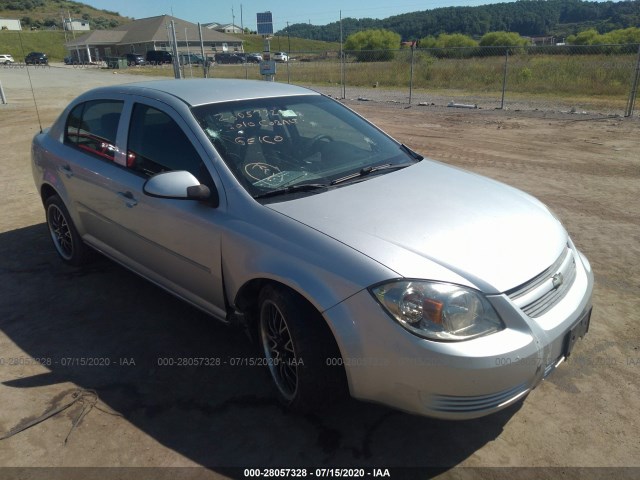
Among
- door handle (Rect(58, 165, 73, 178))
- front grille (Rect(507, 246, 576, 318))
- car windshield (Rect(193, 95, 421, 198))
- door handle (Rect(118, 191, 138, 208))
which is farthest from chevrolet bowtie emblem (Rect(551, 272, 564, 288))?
door handle (Rect(58, 165, 73, 178))

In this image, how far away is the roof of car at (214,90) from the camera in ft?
11.6

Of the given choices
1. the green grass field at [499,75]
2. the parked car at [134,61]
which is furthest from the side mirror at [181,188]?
the parked car at [134,61]

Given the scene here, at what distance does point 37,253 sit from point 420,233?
432 cm

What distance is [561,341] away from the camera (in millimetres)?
2492

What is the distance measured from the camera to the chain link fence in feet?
56.2

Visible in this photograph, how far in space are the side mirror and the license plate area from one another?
6.54 ft

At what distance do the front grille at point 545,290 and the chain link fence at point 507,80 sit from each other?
1312cm

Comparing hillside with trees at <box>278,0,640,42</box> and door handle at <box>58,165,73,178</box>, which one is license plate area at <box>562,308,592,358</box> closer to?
door handle at <box>58,165,73,178</box>

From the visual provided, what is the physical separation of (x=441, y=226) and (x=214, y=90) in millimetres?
1979

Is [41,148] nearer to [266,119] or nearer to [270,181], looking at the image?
[266,119]

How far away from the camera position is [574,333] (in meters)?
2.62

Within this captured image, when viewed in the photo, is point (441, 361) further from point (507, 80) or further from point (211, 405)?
point (507, 80)

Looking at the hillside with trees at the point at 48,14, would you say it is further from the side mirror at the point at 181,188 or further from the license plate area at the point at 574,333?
the license plate area at the point at 574,333

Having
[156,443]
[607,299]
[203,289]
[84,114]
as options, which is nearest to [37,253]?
[84,114]
